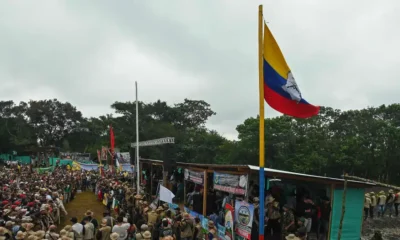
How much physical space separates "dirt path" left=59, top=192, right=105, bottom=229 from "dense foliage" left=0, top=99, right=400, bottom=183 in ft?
17.2

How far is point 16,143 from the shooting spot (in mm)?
62938

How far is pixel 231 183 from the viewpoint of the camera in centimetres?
1103

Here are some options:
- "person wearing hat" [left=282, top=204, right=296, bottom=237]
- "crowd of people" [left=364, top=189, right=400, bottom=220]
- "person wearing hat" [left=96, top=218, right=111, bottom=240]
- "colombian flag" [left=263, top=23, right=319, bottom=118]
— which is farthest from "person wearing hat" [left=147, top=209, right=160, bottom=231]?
"crowd of people" [left=364, top=189, right=400, bottom=220]

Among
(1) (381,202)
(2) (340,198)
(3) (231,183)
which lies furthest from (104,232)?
(1) (381,202)

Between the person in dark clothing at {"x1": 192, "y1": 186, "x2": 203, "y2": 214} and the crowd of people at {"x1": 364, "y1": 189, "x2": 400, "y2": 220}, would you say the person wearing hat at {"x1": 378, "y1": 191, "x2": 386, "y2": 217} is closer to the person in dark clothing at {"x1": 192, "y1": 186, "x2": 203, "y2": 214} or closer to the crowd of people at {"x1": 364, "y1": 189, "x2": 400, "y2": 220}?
the crowd of people at {"x1": 364, "y1": 189, "x2": 400, "y2": 220}

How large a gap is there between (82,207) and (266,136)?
22894 millimetres

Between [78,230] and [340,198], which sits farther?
[340,198]

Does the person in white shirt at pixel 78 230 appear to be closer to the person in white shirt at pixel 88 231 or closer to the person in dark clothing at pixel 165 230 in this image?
the person in white shirt at pixel 88 231

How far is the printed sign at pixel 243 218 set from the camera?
30.6 feet

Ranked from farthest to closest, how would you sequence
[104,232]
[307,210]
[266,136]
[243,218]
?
[266,136]
[307,210]
[243,218]
[104,232]

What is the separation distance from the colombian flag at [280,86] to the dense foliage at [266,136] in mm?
9614

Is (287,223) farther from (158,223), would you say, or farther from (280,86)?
(280,86)

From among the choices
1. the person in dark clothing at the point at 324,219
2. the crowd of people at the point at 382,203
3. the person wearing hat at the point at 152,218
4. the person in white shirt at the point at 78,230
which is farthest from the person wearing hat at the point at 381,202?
the person in white shirt at the point at 78,230

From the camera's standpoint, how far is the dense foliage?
3731 cm
